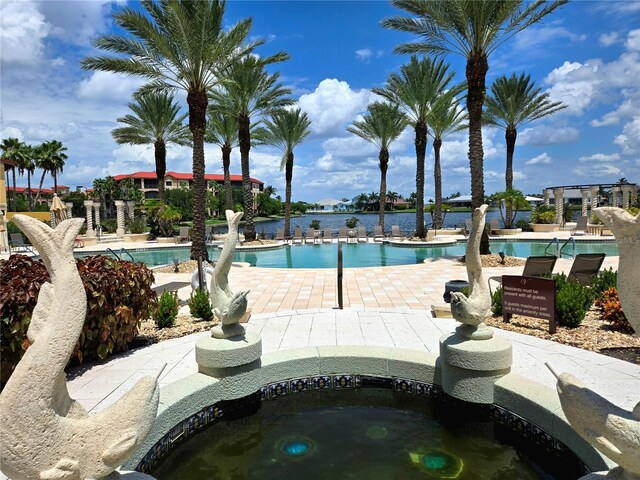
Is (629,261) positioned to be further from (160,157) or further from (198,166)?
(160,157)

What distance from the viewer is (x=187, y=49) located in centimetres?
1477

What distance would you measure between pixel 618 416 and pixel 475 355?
7.00 feet

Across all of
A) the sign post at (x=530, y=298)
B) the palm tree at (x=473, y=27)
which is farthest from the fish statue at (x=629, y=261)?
the palm tree at (x=473, y=27)

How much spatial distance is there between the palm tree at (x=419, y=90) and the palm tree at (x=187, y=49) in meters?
11.8

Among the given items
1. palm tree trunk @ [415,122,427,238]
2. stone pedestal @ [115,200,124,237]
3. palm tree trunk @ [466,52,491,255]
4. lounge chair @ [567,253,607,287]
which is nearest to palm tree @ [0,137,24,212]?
stone pedestal @ [115,200,124,237]

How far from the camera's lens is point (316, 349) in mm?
5727

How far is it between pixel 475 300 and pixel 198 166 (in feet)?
47.0

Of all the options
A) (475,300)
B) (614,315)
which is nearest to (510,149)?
(614,315)

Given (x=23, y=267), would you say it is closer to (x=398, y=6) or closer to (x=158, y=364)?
(x=158, y=364)

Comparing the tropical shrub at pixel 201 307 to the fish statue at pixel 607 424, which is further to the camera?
the tropical shrub at pixel 201 307

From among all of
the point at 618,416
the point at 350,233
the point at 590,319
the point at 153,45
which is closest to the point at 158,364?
the point at 618,416

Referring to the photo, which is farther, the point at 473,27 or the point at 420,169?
the point at 420,169

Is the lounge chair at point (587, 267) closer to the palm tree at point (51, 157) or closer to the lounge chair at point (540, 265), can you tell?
the lounge chair at point (540, 265)

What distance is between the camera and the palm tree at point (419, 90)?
25.3 m
